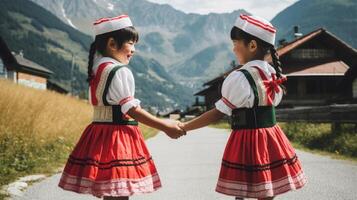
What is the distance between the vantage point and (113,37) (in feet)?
11.1

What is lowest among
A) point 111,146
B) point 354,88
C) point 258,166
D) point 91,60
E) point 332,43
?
point 258,166

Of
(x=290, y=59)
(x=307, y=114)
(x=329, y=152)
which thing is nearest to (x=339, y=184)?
(x=329, y=152)

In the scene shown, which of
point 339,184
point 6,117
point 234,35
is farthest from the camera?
point 6,117

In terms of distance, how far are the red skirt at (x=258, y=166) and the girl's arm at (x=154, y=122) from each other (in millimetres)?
533

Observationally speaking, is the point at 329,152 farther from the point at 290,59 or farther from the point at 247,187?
the point at 290,59

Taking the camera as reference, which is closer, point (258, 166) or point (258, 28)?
point (258, 166)

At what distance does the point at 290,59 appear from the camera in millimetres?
37438

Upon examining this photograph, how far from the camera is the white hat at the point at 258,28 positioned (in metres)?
3.33

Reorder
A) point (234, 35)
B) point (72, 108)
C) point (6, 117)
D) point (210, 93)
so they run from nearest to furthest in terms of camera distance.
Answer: point (234, 35)
point (6, 117)
point (72, 108)
point (210, 93)

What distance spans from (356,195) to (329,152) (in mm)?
5972

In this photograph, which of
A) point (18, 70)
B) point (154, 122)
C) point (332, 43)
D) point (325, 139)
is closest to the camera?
point (154, 122)

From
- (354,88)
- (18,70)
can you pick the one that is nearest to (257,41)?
(354,88)

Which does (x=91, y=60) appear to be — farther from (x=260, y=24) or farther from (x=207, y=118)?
(x=260, y=24)

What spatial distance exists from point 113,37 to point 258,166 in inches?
53.0
